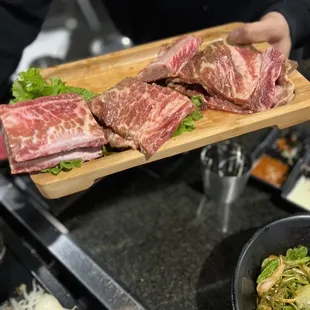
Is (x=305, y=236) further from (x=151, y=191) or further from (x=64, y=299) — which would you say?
(x=64, y=299)

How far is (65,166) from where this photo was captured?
5.27ft

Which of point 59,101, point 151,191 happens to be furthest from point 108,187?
point 59,101

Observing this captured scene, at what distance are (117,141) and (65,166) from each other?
226mm

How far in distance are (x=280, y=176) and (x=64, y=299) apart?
4.28 ft

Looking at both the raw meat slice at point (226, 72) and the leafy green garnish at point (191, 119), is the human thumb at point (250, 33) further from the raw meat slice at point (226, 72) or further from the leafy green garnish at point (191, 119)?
the leafy green garnish at point (191, 119)

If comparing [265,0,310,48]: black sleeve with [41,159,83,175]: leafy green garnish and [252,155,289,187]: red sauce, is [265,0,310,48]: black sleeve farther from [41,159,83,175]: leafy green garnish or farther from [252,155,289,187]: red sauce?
[41,159,83,175]: leafy green garnish

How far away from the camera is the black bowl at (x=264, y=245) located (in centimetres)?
165

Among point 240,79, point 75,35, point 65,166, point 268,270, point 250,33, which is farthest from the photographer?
point 75,35

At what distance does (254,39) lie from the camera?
2.12 meters

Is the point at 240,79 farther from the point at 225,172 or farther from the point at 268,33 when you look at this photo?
the point at 225,172

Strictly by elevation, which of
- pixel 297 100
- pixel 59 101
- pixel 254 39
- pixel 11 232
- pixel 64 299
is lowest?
pixel 64 299

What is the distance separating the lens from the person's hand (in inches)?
82.9

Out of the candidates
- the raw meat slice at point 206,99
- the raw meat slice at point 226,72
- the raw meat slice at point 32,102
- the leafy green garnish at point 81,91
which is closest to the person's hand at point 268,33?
the raw meat slice at point 226,72

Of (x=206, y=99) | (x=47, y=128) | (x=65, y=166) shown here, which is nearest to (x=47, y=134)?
(x=47, y=128)
